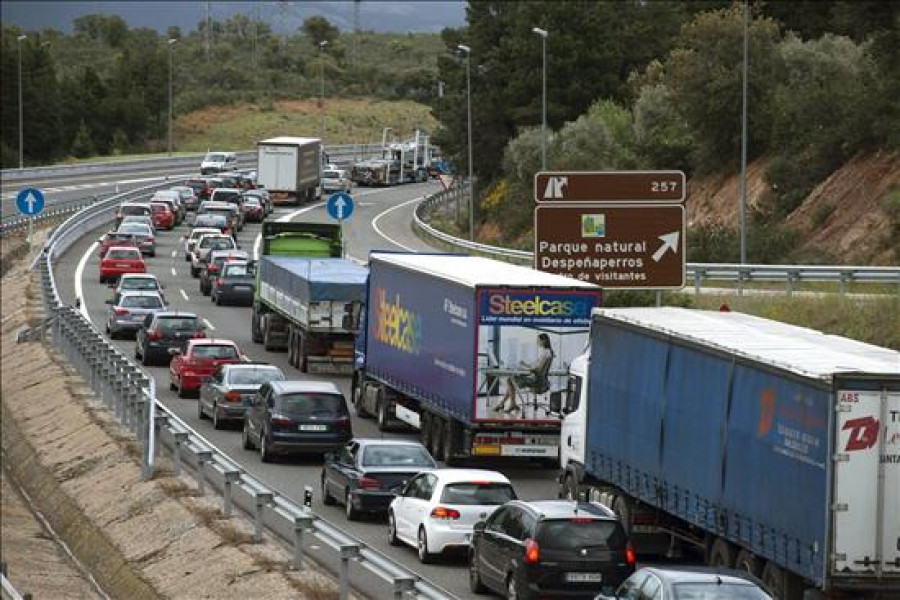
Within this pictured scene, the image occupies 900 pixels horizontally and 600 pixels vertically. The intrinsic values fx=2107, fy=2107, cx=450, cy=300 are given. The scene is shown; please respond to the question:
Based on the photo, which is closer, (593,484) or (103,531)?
(593,484)

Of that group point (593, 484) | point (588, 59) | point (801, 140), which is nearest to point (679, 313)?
point (593, 484)

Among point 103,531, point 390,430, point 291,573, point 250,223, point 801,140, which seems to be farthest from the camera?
point 250,223

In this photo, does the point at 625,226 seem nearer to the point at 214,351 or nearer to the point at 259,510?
the point at 214,351

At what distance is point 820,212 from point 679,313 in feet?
130

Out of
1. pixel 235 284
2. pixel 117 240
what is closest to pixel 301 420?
pixel 235 284

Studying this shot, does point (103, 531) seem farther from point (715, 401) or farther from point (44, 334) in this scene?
point (44, 334)

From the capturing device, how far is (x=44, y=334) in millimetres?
56344

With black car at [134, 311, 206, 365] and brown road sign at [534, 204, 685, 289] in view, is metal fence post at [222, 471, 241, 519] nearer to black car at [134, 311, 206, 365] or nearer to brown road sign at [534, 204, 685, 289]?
brown road sign at [534, 204, 685, 289]

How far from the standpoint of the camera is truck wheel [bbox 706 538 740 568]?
78.9ft

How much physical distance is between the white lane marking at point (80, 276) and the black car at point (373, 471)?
25.9 metres

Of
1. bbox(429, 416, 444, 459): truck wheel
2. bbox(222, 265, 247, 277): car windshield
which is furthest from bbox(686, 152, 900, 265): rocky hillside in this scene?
bbox(429, 416, 444, 459): truck wheel

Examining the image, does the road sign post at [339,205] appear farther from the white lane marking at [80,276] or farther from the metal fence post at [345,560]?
the metal fence post at [345,560]

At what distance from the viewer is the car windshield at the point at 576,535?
23.2 metres

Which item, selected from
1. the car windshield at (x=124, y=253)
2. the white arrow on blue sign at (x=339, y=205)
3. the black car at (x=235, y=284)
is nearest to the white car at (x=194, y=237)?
the car windshield at (x=124, y=253)
